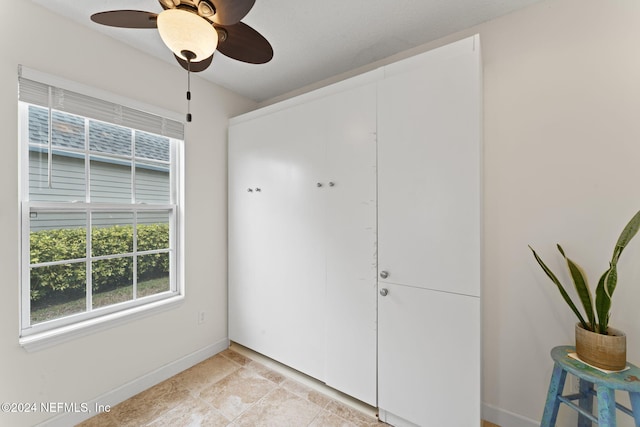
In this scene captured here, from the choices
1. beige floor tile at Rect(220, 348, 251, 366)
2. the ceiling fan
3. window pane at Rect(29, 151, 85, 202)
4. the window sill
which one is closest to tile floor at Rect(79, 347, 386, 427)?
beige floor tile at Rect(220, 348, 251, 366)

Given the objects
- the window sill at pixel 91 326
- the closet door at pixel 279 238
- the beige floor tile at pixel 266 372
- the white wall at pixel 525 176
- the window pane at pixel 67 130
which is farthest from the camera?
the beige floor tile at pixel 266 372

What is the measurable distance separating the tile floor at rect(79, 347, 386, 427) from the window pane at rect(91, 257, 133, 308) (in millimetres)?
713

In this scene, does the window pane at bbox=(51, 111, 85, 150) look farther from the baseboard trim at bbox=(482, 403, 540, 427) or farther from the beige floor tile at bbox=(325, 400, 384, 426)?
the baseboard trim at bbox=(482, 403, 540, 427)

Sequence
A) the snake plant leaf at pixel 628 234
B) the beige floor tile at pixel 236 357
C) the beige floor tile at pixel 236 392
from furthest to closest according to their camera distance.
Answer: the beige floor tile at pixel 236 357 → the beige floor tile at pixel 236 392 → the snake plant leaf at pixel 628 234

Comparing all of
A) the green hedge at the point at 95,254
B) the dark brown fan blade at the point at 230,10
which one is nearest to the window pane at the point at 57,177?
the green hedge at the point at 95,254

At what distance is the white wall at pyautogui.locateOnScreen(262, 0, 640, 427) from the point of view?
1.27m

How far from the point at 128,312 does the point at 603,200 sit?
117 inches

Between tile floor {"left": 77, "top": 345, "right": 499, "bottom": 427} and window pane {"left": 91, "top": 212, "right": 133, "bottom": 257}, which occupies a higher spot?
window pane {"left": 91, "top": 212, "right": 133, "bottom": 257}

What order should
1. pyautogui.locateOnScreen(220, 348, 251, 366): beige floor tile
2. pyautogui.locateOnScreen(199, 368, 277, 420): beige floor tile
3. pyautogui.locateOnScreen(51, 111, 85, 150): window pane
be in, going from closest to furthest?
1. pyautogui.locateOnScreen(51, 111, 85, 150): window pane
2. pyautogui.locateOnScreen(199, 368, 277, 420): beige floor tile
3. pyautogui.locateOnScreen(220, 348, 251, 366): beige floor tile

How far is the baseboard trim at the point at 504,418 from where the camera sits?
1461 millimetres

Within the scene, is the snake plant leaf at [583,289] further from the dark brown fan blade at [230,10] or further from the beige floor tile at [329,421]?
the dark brown fan blade at [230,10]

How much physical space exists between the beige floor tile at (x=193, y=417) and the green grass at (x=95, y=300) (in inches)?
33.3

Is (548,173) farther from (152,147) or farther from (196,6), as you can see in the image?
(152,147)

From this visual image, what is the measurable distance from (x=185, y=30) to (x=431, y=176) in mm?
1315
